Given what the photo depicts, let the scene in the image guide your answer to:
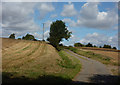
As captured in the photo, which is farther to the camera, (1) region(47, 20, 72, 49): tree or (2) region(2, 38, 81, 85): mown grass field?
(1) region(47, 20, 72, 49): tree

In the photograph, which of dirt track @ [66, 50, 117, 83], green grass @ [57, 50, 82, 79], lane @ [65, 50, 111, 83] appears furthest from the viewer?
green grass @ [57, 50, 82, 79]

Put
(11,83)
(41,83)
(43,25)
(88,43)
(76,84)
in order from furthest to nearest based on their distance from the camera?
(88,43) → (43,25) → (76,84) → (41,83) → (11,83)

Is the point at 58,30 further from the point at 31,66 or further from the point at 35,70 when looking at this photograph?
the point at 35,70

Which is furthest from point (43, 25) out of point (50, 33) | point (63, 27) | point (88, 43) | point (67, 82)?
point (88, 43)

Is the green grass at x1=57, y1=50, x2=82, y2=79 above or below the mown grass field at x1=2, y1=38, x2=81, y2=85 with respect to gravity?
below

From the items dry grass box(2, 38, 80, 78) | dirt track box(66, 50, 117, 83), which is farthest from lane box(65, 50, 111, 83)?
dry grass box(2, 38, 80, 78)

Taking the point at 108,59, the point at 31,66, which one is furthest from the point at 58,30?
the point at 31,66

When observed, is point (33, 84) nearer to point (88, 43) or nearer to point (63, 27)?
point (63, 27)

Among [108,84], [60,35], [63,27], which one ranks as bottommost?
[108,84]

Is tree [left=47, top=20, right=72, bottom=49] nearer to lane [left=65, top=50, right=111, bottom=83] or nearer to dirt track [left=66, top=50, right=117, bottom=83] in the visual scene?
lane [left=65, top=50, right=111, bottom=83]

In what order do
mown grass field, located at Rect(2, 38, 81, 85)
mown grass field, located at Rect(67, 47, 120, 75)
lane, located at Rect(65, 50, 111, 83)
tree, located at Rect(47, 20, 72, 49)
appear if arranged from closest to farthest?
mown grass field, located at Rect(2, 38, 81, 85) → lane, located at Rect(65, 50, 111, 83) → mown grass field, located at Rect(67, 47, 120, 75) → tree, located at Rect(47, 20, 72, 49)

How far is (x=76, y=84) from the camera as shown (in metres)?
8.67

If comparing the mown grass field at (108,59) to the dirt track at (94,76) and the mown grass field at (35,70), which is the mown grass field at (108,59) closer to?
the dirt track at (94,76)

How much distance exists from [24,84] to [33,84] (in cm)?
51
